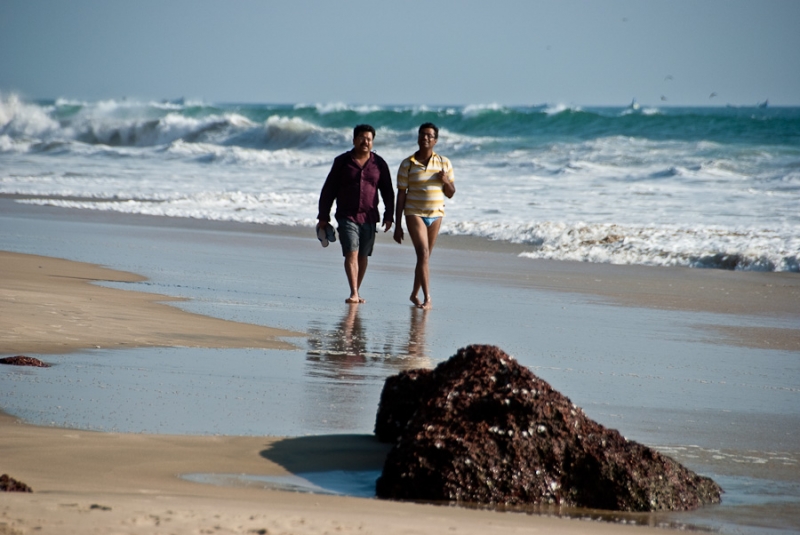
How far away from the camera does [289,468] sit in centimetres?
355

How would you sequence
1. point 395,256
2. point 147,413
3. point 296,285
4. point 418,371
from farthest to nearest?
point 395,256 < point 296,285 < point 147,413 < point 418,371

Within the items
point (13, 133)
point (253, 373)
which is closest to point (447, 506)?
point (253, 373)

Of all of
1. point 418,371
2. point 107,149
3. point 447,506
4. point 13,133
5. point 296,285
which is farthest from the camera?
point 13,133

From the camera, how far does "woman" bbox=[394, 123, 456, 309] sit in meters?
8.41

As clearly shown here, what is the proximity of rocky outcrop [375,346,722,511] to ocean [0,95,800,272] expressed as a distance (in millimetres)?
9449

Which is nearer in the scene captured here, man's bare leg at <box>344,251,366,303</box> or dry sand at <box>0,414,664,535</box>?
dry sand at <box>0,414,664,535</box>

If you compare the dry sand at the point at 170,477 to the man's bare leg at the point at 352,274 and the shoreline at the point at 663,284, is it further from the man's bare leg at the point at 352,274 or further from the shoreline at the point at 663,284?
the shoreline at the point at 663,284

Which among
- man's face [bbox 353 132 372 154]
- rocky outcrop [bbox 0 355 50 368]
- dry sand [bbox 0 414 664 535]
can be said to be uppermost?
man's face [bbox 353 132 372 154]

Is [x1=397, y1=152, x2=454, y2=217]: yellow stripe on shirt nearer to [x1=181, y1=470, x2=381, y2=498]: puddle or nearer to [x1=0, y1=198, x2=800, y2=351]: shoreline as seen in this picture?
[x1=0, y1=198, x2=800, y2=351]: shoreline

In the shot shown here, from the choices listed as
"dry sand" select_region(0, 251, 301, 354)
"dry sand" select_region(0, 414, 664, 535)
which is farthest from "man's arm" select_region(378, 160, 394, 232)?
"dry sand" select_region(0, 414, 664, 535)

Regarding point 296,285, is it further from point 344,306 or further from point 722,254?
point 722,254

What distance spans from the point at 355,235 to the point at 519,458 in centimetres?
542

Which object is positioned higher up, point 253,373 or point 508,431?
point 508,431

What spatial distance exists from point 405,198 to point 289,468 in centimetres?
521
